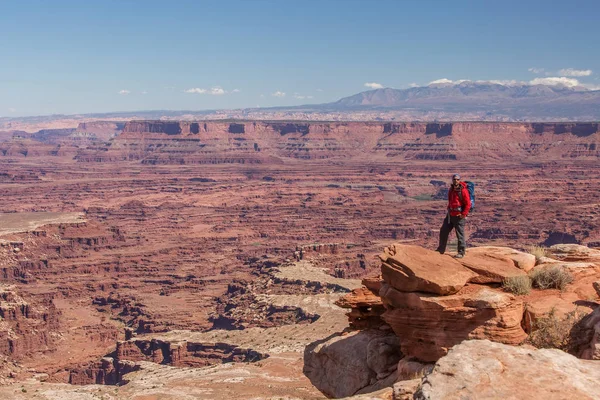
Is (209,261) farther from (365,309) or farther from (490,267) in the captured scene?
(490,267)

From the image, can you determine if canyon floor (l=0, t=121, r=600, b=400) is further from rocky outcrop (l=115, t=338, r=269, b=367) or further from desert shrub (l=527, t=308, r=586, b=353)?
desert shrub (l=527, t=308, r=586, b=353)

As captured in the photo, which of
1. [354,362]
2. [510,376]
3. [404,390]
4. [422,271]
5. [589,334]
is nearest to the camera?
[510,376]

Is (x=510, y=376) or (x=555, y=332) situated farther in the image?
(x=555, y=332)

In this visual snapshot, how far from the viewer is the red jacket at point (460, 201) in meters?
20.7

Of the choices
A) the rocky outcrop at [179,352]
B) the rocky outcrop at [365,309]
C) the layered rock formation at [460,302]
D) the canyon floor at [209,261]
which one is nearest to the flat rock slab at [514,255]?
the layered rock formation at [460,302]

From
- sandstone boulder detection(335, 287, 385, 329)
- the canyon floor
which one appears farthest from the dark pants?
the canyon floor

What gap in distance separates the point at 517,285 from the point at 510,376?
7003mm

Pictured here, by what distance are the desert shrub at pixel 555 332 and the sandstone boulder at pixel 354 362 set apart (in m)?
3.78

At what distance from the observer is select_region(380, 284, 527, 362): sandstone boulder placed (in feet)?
57.5

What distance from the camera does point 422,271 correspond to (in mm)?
18766

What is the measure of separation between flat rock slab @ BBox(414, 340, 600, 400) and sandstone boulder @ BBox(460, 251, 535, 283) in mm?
6155

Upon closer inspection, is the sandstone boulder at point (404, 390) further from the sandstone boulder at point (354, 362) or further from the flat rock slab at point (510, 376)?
the sandstone boulder at point (354, 362)

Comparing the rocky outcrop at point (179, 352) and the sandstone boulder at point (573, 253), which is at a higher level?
the sandstone boulder at point (573, 253)

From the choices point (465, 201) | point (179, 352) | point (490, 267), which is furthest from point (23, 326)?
point (490, 267)
